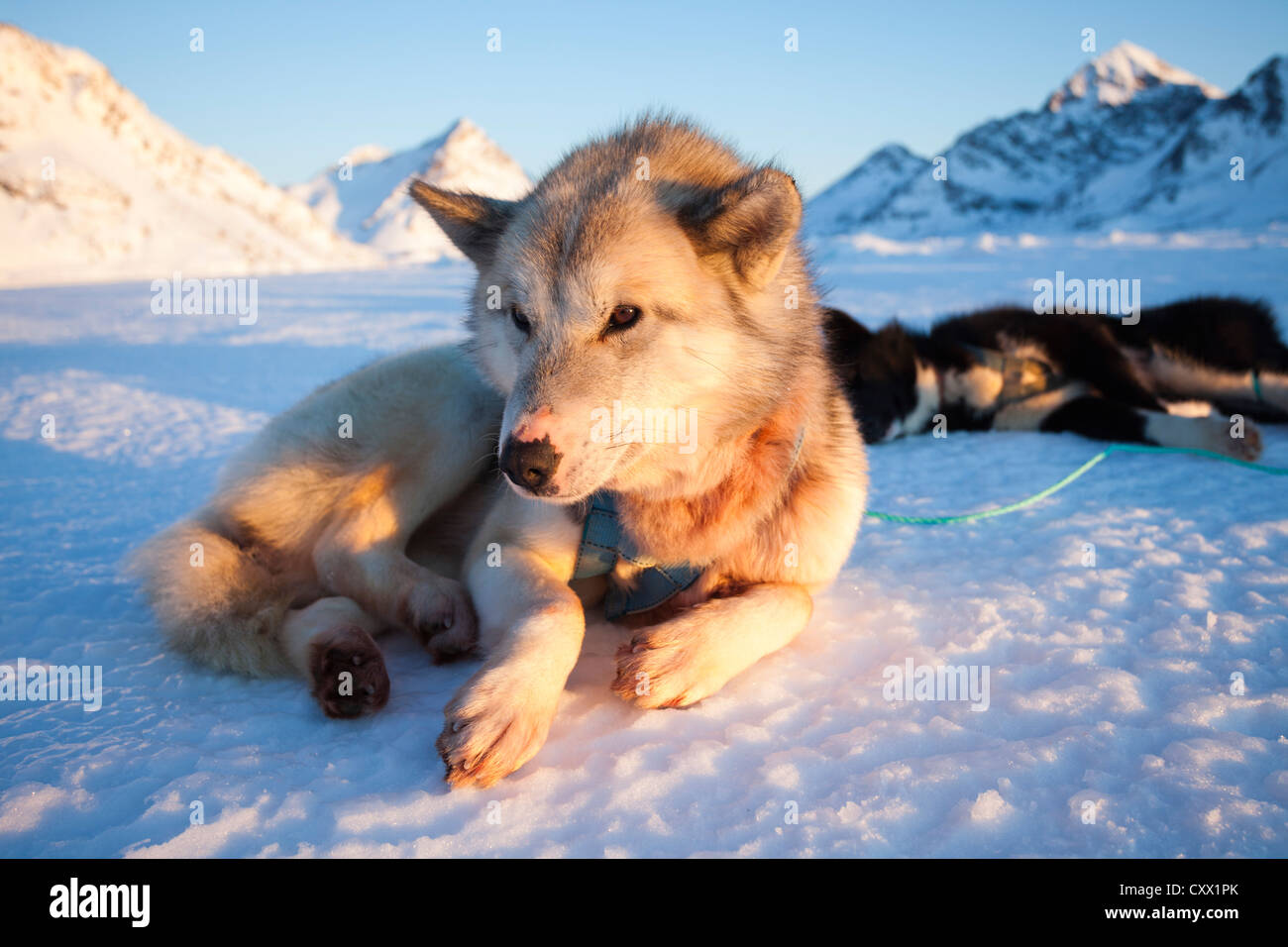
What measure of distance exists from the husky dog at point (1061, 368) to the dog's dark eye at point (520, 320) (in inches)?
149

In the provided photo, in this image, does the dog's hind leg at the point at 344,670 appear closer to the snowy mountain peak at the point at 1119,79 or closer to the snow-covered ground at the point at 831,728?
the snow-covered ground at the point at 831,728

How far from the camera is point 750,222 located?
1998 mm

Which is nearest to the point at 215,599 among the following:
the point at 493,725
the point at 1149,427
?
the point at 493,725

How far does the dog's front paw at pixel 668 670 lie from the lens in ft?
6.55

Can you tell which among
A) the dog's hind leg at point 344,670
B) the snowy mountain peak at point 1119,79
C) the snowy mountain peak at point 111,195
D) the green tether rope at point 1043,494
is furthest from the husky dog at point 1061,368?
the snowy mountain peak at point 1119,79

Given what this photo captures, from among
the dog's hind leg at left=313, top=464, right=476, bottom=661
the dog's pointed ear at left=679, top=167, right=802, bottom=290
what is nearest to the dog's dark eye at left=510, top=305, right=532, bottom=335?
the dog's pointed ear at left=679, top=167, right=802, bottom=290

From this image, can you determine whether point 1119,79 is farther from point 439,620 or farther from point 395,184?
point 439,620

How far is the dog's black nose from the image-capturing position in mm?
1753

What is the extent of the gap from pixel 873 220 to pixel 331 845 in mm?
112638

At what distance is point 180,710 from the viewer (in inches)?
84.6

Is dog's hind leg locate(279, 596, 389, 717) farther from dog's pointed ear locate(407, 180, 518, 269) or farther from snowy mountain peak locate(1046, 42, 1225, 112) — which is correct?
snowy mountain peak locate(1046, 42, 1225, 112)

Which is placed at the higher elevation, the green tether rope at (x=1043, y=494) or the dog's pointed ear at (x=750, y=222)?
the dog's pointed ear at (x=750, y=222)

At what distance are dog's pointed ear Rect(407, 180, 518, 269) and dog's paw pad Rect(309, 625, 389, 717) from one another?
1344mm
